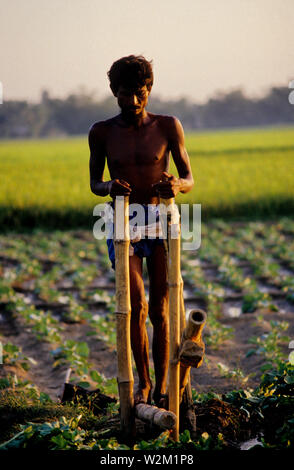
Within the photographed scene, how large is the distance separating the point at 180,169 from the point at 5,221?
8714 mm

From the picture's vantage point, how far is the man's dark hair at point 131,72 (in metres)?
3.06

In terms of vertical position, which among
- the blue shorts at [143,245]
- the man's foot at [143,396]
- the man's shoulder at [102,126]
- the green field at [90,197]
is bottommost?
the man's foot at [143,396]

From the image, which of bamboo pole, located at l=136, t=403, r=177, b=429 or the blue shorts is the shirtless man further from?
bamboo pole, located at l=136, t=403, r=177, b=429

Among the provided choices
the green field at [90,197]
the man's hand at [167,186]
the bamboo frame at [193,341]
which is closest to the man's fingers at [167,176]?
the man's hand at [167,186]

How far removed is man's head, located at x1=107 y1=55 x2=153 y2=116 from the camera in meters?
3.06

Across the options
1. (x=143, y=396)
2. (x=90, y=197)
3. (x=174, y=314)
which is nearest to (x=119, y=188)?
(x=174, y=314)

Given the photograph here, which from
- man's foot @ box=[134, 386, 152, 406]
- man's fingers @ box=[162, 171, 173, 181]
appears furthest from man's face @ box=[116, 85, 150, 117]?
man's foot @ box=[134, 386, 152, 406]

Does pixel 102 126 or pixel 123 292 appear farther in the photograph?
pixel 102 126

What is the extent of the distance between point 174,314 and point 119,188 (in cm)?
65

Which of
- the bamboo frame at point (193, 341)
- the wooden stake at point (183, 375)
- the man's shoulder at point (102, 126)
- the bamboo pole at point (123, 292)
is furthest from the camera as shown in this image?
the man's shoulder at point (102, 126)

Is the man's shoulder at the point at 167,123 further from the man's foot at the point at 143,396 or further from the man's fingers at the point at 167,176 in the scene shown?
the man's foot at the point at 143,396

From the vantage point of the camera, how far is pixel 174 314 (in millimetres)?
2996

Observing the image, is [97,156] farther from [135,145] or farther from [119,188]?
[119,188]

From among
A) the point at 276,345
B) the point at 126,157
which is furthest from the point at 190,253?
the point at 126,157
